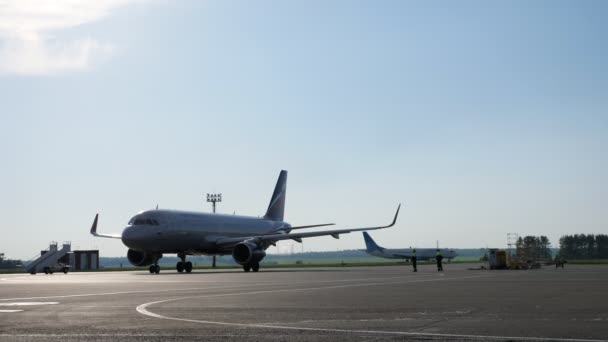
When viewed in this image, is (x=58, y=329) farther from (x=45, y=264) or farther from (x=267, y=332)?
(x=45, y=264)

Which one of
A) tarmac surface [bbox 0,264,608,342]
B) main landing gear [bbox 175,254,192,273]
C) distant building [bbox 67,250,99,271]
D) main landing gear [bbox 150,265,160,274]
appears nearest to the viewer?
tarmac surface [bbox 0,264,608,342]

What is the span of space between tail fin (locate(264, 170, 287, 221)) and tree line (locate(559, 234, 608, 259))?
12071cm

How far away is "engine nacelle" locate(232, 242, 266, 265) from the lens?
5384 centimetres

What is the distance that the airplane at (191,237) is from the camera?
5209cm

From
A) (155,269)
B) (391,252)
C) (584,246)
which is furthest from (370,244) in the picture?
(584,246)

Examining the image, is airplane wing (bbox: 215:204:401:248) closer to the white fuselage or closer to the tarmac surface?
the white fuselage

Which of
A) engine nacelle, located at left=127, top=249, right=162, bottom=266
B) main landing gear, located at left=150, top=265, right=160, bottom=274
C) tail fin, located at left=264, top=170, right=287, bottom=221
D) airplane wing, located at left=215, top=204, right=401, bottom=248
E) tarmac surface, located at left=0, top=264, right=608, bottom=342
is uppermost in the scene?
tail fin, located at left=264, top=170, right=287, bottom=221

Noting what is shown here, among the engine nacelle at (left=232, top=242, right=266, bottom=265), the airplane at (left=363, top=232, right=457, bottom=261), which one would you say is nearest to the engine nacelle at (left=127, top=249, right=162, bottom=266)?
the engine nacelle at (left=232, top=242, right=266, bottom=265)

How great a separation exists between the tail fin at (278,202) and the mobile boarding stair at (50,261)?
1821 cm

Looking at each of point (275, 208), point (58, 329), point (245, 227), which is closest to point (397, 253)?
point (275, 208)

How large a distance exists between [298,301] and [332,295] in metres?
2.42

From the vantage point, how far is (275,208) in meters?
70.9

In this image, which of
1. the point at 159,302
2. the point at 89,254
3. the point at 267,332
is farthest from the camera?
the point at 89,254

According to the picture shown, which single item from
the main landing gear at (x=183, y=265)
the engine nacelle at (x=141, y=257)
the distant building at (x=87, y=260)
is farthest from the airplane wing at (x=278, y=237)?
the distant building at (x=87, y=260)
